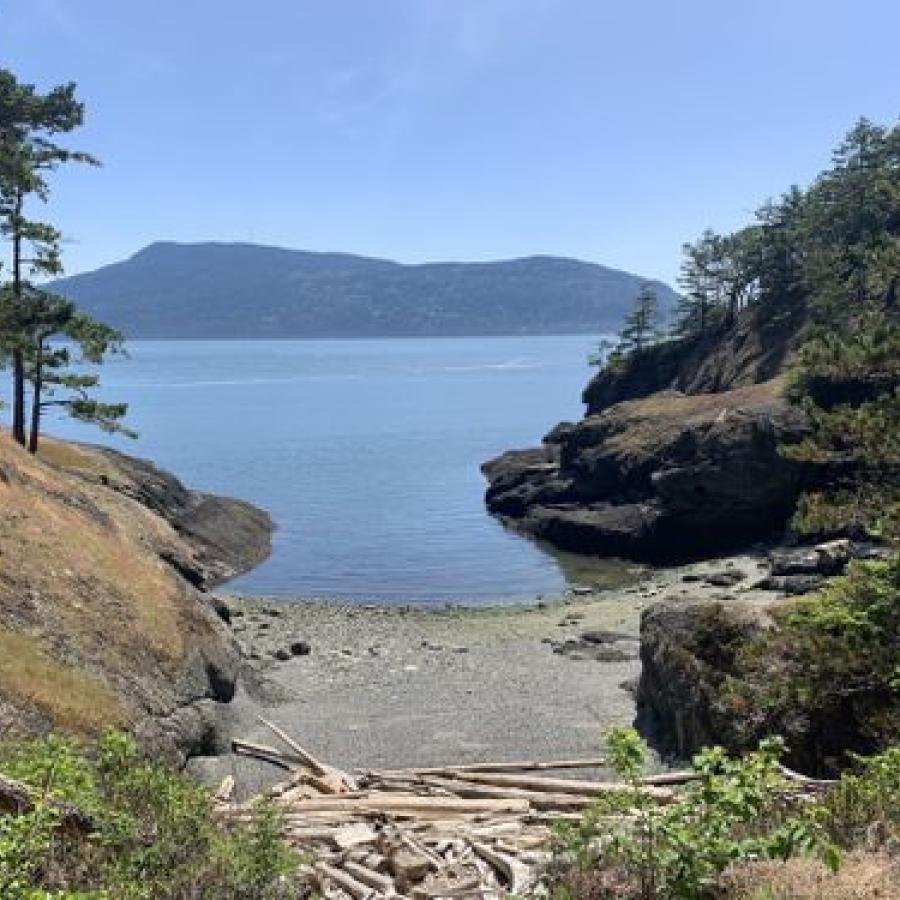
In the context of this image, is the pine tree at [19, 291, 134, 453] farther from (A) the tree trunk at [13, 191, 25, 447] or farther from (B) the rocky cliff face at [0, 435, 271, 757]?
(B) the rocky cliff face at [0, 435, 271, 757]

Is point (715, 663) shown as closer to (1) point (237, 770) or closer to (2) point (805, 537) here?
(1) point (237, 770)

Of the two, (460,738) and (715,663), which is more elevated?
(715,663)

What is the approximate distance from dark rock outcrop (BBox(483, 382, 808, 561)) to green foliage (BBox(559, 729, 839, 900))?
51741 millimetres

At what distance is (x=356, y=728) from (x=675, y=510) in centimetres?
4329

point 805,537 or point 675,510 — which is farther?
point 675,510

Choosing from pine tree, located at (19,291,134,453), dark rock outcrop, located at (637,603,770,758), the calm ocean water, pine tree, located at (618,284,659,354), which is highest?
pine tree, located at (618,284,659,354)

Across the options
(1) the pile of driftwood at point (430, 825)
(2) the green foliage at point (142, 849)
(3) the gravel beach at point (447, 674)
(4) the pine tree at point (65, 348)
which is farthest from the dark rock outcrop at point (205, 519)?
(2) the green foliage at point (142, 849)

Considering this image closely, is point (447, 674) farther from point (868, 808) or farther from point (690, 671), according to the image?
point (868, 808)

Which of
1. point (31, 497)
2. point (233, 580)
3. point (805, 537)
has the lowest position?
point (233, 580)

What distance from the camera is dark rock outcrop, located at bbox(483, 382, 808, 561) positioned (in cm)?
6794

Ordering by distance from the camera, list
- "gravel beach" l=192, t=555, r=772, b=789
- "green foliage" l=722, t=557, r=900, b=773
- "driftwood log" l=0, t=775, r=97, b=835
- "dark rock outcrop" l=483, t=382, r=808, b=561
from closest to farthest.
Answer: "driftwood log" l=0, t=775, r=97, b=835 < "green foliage" l=722, t=557, r=900, b=773 < "gravel beach" l=192, t=555, r=772, b=789 < "dark rock outcrop" l=483, t=382, r=808, b=561

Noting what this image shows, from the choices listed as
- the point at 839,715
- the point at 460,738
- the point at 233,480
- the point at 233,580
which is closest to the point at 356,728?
the point at 460,738

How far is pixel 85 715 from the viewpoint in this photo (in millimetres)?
23000

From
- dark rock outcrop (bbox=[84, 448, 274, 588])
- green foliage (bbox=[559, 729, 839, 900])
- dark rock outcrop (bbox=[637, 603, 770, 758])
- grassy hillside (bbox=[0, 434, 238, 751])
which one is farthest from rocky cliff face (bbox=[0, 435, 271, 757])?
dark rock outcrop (bbox=[84, 448, 274, 588])
